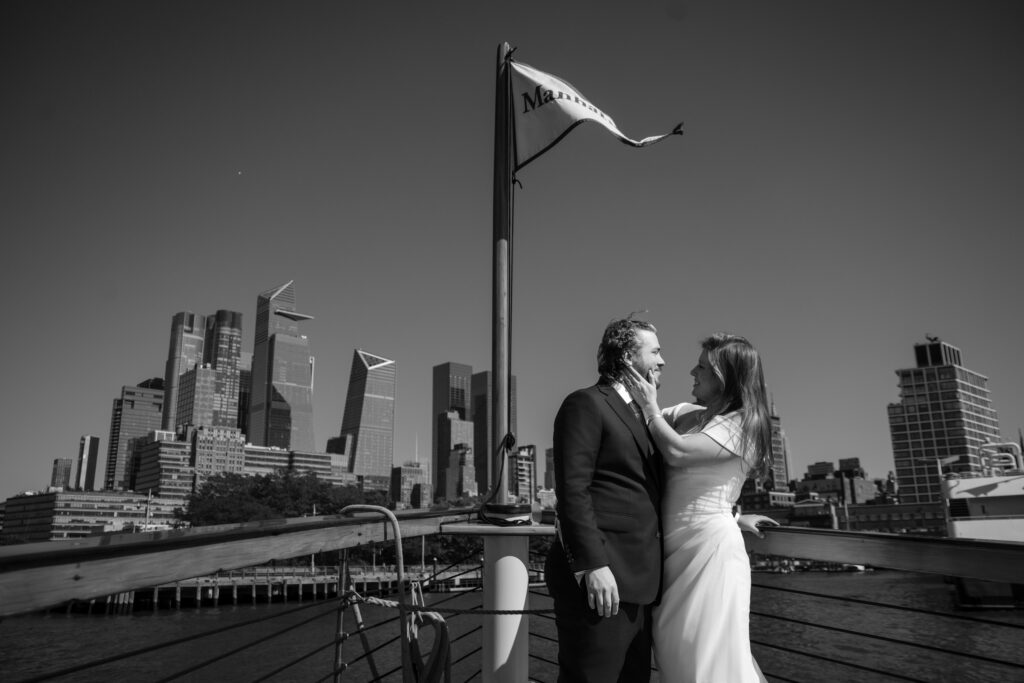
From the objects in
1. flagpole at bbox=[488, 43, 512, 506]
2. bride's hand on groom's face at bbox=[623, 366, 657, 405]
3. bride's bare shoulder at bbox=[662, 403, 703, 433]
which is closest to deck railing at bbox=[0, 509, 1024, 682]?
flagpole at bbox=[488, 43, 512, 506]

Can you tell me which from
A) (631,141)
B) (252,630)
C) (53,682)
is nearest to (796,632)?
(252,630)

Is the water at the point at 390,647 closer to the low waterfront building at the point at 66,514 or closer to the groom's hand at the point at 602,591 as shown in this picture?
the groom's hand at the point at 602,591

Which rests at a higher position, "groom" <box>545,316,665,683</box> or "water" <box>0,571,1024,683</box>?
"groom" <box>545,316,665,683</box>

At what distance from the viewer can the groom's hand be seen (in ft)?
7.52

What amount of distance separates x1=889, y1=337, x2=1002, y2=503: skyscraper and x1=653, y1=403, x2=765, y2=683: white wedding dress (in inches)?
7612

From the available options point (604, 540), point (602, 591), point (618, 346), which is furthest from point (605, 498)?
point (618, 346)

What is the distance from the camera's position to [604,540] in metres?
2.38

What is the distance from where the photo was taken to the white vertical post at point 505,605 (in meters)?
3.22

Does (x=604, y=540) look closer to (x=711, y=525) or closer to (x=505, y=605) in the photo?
(x=711, y=525)

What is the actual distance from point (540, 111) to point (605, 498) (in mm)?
2759

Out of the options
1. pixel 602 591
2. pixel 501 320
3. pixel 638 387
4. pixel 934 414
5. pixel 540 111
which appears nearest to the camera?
pixel 602 591

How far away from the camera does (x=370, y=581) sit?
67125 millimetres

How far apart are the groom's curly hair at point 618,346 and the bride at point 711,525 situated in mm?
69

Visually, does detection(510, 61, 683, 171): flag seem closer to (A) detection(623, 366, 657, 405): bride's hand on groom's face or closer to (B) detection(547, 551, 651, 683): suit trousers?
(A) detection(623, 366, 657, 405): bride's hand on groom's face
